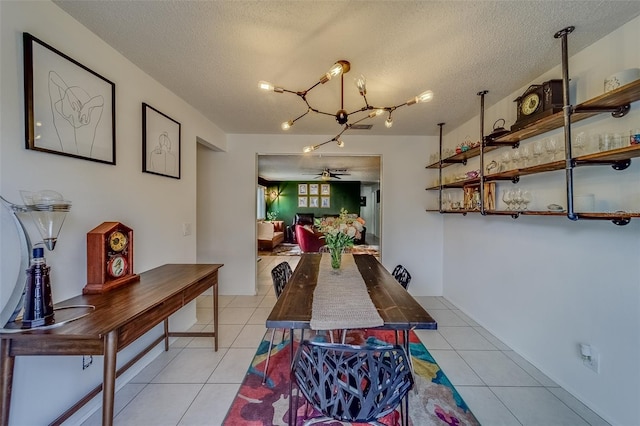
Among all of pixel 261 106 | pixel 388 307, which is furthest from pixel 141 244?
pixel 388 307

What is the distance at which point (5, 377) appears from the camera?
1.12 metres

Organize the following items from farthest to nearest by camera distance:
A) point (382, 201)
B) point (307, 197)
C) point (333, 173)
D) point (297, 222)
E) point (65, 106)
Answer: point (307, 197), point (297, 222), point (333, 173), point (382, 201), point (65, 106)

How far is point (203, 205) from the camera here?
13.0 feet

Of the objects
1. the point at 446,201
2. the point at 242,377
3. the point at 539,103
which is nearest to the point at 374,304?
the point at 242,377

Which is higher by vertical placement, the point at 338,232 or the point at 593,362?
the point at 338,232

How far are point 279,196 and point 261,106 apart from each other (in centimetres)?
766

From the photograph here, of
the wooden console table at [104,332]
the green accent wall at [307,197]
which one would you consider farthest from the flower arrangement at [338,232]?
the green accent wall at [307,197]

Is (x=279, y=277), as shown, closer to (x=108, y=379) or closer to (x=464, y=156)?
(x=108, y=379)

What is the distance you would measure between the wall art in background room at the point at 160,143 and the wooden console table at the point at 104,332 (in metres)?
1.06

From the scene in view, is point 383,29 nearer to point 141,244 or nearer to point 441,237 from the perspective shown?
point 141,244

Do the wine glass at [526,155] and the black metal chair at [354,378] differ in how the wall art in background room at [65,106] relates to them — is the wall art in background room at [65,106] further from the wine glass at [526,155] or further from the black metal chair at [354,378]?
the wine glass at [526,155]

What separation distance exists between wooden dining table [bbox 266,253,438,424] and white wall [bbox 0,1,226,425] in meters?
1.25

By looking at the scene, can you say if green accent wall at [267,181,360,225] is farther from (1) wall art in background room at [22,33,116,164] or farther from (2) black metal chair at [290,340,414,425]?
(2) black metal chair at [290,340,414,425]

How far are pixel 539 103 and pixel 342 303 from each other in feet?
6.83
